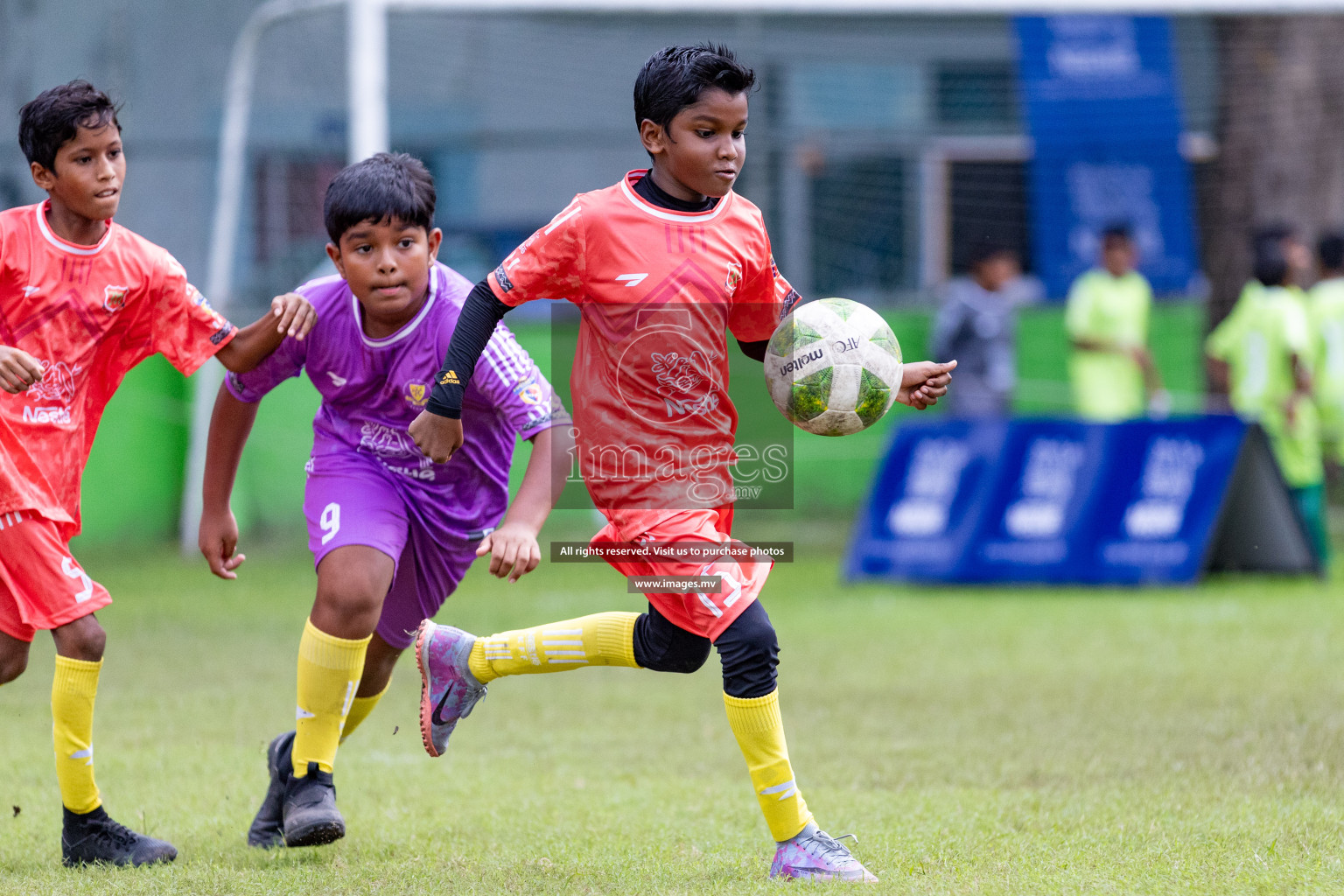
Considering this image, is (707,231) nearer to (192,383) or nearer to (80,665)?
(80,665)

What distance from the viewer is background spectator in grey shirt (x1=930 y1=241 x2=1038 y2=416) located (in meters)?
14.5

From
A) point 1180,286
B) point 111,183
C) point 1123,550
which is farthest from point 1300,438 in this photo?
point 111,183

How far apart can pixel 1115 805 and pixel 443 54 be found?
11.8 m

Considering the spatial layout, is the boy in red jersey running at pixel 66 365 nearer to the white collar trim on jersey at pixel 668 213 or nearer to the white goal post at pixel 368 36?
the white collar trim on jersey at pixel 668 213

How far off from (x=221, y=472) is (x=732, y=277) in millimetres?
1702

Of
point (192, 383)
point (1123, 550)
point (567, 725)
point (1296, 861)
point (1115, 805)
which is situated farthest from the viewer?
point (192, 383)

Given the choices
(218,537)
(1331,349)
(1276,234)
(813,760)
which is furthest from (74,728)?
(1331,349)

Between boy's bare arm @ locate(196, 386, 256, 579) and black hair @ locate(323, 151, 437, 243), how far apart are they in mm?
633

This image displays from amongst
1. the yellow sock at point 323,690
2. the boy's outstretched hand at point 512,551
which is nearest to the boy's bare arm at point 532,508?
the boy's outstretched hand at point 512,551

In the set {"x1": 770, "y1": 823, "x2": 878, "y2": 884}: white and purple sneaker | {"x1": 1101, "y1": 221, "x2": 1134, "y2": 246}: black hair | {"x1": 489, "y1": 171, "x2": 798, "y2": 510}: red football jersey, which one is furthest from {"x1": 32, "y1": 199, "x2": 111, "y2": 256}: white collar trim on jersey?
{"x1": 1101, "y1": 221, "x2": 1134, "y2": 246}: black hair

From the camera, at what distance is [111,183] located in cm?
456

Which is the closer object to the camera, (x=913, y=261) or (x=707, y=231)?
(x=707, y=231)

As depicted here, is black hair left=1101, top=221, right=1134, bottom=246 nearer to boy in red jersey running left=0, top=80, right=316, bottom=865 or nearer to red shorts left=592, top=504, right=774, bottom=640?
red shorts left=592, top=504, right=774, bottom=640

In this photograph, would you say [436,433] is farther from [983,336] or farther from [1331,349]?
[983,336]
